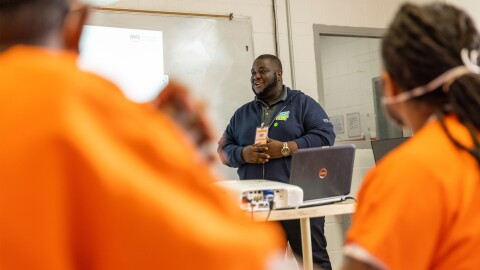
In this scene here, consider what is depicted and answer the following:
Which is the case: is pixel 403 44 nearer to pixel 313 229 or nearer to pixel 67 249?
pixel 67 249

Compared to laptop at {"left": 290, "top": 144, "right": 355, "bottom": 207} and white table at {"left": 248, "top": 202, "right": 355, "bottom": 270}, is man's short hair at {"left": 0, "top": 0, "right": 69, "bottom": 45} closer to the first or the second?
white table at {"left": 248, "top": 202, "right": 355, "bottom": 270}

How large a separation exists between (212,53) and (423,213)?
3481 mm

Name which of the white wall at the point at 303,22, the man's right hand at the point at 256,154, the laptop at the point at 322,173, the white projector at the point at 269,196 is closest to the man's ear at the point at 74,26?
the white projector at the point at 269,196

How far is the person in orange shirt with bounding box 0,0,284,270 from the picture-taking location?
1.29 feet

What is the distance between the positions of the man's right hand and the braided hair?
2321 mm

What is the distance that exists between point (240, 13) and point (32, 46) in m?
4.09

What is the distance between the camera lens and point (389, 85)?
1215mm

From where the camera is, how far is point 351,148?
2828mm

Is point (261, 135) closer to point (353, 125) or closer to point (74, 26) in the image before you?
point (353, 125)

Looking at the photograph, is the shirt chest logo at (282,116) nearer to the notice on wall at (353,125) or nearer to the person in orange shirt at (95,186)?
the notice on wall at (353,125)

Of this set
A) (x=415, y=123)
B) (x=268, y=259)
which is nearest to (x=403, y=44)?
(x=415, y=123)

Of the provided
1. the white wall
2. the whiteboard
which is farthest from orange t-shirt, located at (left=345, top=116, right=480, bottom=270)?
the white wall

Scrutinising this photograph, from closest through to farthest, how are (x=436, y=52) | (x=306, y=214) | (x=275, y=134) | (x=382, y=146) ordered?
1. (x=436, y=52)
2. (x=306, y=214)
3. (x=275, y=134)
4. (x=382, y=146)

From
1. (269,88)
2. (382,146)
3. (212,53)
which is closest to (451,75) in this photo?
(269,88)
